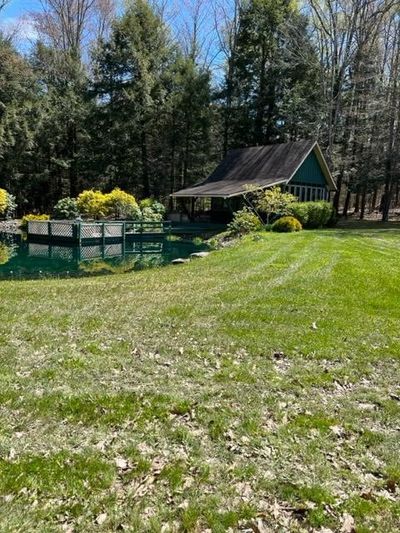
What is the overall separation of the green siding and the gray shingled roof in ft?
1.05

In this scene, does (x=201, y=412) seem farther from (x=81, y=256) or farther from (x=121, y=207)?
(x=121, y=207)

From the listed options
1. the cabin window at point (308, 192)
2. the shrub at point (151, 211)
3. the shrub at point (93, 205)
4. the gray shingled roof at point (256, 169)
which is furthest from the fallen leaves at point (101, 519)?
the cabin window at point (308, 192)

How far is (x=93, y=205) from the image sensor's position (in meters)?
24.1

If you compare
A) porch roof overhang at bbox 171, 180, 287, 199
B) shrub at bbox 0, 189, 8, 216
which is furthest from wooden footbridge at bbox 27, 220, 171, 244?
shrub at bbox 0, 189, 8, 216

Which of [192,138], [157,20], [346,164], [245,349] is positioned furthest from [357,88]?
[245,349]

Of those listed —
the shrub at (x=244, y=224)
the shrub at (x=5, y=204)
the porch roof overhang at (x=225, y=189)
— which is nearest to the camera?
the shrub at (x=244, y=224)

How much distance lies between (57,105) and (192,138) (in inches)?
373

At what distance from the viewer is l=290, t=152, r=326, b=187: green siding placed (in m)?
24.3

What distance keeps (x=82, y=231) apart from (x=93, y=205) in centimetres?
463

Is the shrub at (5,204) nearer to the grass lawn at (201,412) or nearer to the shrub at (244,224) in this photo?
the shrub at (244,224)

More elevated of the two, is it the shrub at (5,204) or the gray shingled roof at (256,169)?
the gray shingled roof at (256,169)

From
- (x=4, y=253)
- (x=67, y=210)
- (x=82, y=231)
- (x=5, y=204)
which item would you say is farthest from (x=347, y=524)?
(x=5, y=204)

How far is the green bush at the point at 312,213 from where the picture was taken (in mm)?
20472

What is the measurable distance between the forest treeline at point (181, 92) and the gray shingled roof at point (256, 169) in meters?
3.52
